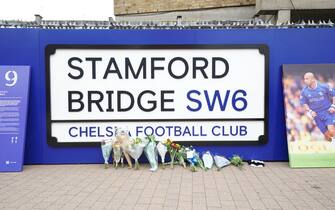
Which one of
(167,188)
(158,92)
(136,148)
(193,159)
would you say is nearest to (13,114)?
(136,148)

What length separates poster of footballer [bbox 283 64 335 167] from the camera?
6617 mm

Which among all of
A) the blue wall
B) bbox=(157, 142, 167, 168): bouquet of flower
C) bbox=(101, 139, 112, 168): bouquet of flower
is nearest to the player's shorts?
the blue wall

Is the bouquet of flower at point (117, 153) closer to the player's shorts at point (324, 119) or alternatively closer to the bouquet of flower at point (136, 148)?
the bouquet of flower at point (136, 148)

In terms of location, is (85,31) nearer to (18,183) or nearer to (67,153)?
(67,153)

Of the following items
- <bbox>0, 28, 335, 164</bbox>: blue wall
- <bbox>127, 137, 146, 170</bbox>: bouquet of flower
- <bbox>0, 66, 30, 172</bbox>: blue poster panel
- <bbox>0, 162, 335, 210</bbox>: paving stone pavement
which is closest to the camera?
<bbox>0, 162, 335, 210</bbox>: paving stone pavement

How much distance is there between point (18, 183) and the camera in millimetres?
5785

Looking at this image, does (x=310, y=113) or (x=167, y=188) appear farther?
(x=310, y=113)

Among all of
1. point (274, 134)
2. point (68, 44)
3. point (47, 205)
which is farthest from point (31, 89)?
point (274, 134)

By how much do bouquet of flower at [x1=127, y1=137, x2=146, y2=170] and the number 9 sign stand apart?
93.2 inches

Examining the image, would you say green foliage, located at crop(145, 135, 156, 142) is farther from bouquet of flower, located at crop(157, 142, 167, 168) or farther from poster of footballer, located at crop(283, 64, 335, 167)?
poster of footballer, located at crop(283, 64, 335, 167)

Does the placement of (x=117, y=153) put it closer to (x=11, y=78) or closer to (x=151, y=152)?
(x=151, y=152)

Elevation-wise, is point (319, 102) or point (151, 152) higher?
point (319, 102)

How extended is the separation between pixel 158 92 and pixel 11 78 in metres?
2.63

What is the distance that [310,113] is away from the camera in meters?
6.76
